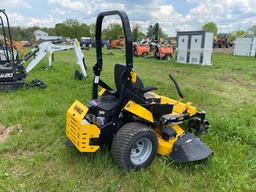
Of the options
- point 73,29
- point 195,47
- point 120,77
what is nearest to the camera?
point 120,77

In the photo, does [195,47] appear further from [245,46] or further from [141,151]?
[141,151]

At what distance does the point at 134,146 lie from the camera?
311 cm

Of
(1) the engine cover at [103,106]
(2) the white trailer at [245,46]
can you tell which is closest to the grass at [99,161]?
(1) the engine cover at [103,106]

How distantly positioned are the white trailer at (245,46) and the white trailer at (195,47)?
9.42m

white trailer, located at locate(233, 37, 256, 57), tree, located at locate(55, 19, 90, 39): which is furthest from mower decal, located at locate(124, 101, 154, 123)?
tree, located at locate(55, 19, 90, 39)

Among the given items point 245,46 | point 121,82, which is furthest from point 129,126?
point 245,46

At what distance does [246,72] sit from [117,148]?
9.87 meters

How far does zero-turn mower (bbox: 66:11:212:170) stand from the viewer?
3002 millimetres

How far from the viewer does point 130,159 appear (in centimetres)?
306

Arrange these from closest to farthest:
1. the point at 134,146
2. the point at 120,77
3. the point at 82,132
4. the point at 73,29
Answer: the point at 82,132, the point at 134,146, the point at 120,77, the point at 73,29

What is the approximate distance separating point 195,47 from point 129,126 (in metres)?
11.6

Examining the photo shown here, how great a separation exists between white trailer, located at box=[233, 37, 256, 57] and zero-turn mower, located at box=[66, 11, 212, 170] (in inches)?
802

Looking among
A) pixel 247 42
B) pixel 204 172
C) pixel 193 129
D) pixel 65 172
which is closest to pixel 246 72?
pixel 193 129

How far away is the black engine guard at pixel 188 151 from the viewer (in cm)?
324
